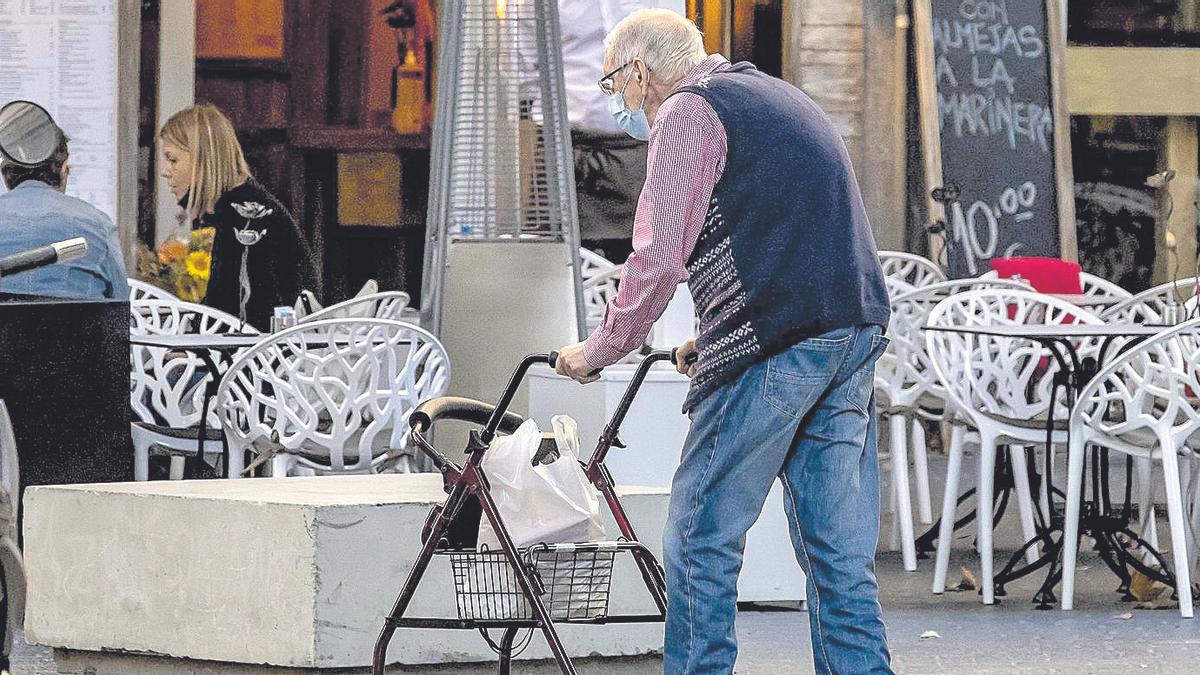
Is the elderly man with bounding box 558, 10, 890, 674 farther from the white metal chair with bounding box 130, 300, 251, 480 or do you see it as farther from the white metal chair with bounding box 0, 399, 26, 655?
the white metal chair with bounding box 130, 300, 251, 480

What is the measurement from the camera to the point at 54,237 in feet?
25.7

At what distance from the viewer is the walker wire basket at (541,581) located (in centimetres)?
462

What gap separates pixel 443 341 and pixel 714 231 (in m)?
3.97

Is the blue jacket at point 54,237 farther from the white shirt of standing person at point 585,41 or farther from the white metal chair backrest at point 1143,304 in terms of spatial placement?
the white metal chair backrest at point 1143,304

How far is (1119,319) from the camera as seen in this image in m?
9.48

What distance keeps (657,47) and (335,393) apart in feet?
10.6

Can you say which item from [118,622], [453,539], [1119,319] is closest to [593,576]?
[453,539]

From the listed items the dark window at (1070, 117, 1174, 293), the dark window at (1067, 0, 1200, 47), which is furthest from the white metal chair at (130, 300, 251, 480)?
the dark window at (1067, 0, 1200, 47)

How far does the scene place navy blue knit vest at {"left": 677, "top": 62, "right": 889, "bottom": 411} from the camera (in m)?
4.71

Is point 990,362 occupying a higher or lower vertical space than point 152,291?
lower

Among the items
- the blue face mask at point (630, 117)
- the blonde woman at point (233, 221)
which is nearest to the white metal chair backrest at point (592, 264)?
the blonde woman at point (233, 221)

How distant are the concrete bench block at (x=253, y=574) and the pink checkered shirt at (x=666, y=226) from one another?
3.91 feet

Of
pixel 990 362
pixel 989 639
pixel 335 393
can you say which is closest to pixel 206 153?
pixel 335 393

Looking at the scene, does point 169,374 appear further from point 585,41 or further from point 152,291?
point 585,41
